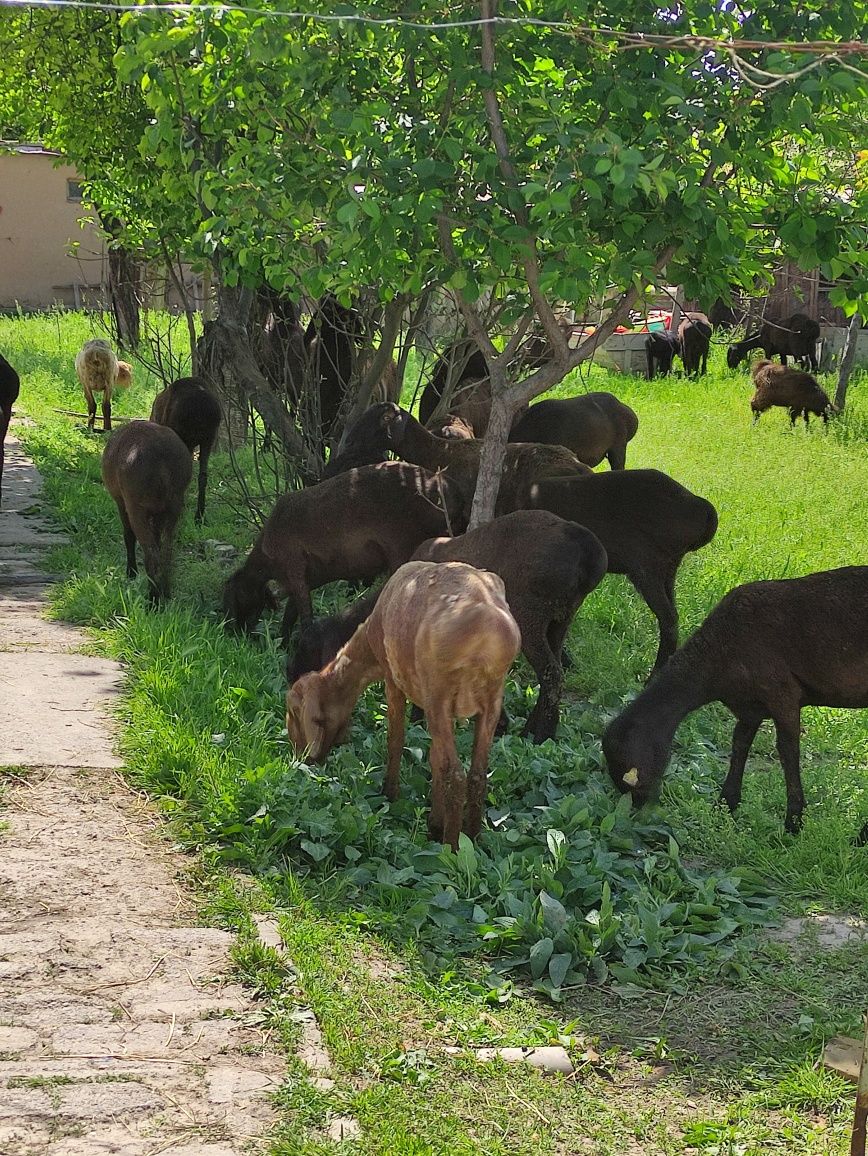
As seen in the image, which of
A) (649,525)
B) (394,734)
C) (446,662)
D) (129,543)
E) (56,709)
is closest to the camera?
(446,662)

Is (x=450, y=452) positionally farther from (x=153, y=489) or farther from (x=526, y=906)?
(x=526, y=906)

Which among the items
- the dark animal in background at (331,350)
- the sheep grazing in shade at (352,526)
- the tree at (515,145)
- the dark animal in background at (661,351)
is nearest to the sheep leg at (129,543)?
the sheep grazing in shade at (352,526)

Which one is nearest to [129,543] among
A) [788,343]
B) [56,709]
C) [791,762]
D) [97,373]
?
[56,709]

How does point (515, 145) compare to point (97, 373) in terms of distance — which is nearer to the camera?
point (515, 145)

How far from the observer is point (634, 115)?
6.80m

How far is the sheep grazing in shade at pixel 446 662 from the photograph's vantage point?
5582mm

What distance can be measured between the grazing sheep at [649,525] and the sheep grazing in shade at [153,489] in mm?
2728

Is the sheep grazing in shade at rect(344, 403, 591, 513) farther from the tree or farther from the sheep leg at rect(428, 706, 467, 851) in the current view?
Result: the sheep leg at rect(428, 706, 467, 851)

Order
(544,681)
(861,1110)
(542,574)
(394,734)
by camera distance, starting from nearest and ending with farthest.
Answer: (861,1110), (394,734), (542,574), (544,681)

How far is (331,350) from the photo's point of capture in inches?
468

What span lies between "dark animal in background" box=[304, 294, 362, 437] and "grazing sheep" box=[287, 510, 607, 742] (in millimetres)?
3149

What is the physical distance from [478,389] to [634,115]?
5.58m

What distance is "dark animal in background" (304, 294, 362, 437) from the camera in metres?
10.3

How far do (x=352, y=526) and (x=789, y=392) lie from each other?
10069 mm
